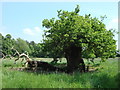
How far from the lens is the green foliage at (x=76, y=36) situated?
1038 cm

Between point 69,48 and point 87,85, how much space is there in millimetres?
5635

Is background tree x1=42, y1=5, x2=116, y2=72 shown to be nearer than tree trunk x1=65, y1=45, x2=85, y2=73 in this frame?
Yes

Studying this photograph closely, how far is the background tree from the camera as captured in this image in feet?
34.2

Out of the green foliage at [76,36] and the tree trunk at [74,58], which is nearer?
the green foliage at [76,36]

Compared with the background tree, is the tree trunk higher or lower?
lower

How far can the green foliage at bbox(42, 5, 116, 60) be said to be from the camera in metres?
10.4

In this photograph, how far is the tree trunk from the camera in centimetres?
1162

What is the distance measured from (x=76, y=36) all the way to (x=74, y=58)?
196 cm

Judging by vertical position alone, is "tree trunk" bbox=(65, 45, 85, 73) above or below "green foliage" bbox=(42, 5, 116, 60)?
below

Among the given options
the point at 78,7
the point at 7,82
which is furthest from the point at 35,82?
the point at 78,7

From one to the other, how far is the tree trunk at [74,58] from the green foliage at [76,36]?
51 centimetres

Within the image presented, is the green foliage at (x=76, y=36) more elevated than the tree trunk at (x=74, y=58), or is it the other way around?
the green foliage at (x=76, y=36)

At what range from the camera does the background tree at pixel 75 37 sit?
1042cm

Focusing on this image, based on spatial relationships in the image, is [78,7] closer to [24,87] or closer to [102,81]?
[102,81]
